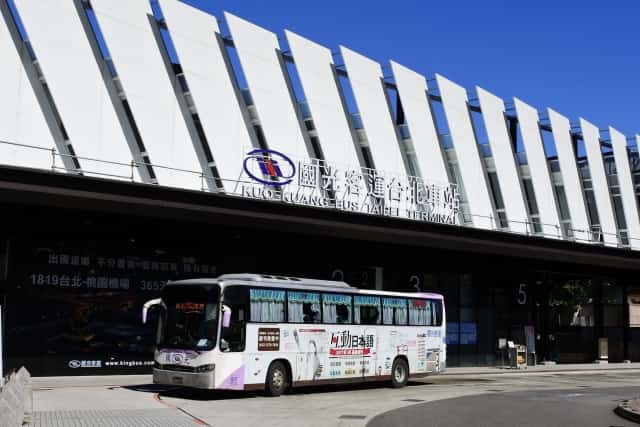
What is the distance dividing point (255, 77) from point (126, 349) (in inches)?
449

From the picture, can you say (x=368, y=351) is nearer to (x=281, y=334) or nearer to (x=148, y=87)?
(x=281, y=334)

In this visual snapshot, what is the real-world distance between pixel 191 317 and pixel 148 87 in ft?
35.3

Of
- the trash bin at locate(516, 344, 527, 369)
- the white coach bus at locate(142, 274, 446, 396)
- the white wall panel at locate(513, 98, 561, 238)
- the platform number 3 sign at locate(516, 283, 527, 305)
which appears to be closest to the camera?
the white coach bus at locate(142, 274, 446, 396)

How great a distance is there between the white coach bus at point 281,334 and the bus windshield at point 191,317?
3cm

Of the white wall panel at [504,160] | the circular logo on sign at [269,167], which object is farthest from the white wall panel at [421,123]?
the circular logo on sign at [269,167]

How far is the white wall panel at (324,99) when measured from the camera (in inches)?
1318

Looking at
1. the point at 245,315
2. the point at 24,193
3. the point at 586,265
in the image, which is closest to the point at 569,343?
the point at 586,265

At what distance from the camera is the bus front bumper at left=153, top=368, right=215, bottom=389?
19859mm

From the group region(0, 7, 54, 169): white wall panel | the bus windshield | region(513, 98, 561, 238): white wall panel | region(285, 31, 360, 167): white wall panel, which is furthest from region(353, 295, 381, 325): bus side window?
region(513, 98, 561, 238): white wall panel

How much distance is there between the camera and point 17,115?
25.1 m

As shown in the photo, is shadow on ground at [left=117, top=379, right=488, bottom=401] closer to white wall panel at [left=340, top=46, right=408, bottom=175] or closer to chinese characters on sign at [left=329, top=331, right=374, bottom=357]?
chinese characters on sign at [left=329, top=331, right=374, bottom=357]

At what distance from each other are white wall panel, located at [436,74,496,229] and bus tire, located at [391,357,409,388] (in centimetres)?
1456

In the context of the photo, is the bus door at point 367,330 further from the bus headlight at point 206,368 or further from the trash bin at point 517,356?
the trash bin at point 517,356

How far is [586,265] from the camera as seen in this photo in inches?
1698
